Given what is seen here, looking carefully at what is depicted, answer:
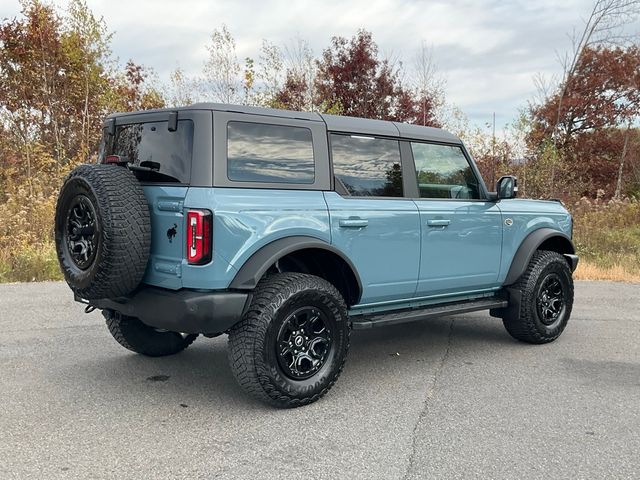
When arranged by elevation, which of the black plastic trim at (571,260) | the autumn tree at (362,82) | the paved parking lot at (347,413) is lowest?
the paved parking lot at (347,413)

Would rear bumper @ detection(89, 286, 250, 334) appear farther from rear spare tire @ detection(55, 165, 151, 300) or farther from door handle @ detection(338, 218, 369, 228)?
door handle @ detection(338, 218, 369, 228)

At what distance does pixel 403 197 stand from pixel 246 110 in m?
1.46

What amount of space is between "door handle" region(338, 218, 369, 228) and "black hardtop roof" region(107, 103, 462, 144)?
69 cm

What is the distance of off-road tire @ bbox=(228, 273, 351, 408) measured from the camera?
12.1 feet

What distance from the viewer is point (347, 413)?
12.6 feet

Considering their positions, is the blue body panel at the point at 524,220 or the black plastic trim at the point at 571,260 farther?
the black plastic trim at the point at 571,260

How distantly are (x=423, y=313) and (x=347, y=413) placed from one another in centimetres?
126

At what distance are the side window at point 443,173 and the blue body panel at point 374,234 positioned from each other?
12cm

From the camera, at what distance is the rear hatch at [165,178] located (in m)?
3.66

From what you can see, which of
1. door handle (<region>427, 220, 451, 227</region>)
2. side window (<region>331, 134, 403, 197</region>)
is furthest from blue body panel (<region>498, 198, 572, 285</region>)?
side window (<region>331, 134, 403, 197</region>)

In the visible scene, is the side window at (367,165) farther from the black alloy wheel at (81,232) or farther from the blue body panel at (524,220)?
the black alloy wheel at (81,232)

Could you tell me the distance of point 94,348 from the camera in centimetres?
533

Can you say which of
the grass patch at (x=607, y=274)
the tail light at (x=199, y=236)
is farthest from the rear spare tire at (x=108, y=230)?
the grass patch at (x=607, y=274)

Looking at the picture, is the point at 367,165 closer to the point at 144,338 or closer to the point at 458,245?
the point at 458,245
